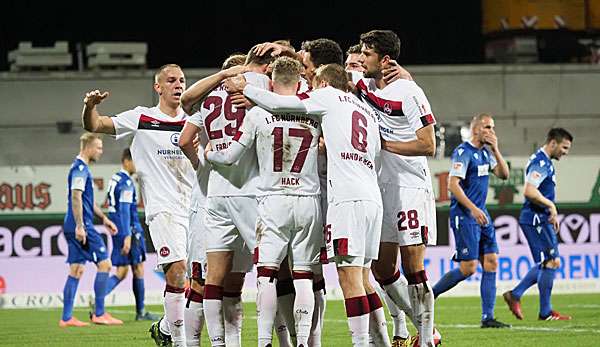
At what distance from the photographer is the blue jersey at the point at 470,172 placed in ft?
40.9

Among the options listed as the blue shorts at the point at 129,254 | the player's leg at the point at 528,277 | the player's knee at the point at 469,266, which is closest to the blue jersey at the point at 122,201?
the blue shorts at the point at 129,254

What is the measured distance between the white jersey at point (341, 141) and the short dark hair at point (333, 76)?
81 mm

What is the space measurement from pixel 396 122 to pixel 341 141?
42.5 inches

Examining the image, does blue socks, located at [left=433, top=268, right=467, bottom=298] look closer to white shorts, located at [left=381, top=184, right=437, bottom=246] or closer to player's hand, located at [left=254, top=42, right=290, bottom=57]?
white shorts, located at [left=381, top=184, right=437, bottom=246]

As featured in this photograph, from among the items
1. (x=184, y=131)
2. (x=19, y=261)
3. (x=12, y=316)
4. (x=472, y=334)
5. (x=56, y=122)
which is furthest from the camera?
(x=56, y=122)

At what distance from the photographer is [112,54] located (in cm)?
2347

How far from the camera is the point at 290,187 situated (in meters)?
7.74

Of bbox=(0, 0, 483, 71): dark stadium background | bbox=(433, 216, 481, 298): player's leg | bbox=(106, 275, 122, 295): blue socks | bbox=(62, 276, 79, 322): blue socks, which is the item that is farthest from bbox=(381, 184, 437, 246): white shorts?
bbox=(0, 0, 483, 71): dark stadium background

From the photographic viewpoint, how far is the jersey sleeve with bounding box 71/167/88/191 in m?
13.5

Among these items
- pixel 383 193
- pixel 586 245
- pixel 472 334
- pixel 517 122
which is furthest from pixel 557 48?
pixel 383 193

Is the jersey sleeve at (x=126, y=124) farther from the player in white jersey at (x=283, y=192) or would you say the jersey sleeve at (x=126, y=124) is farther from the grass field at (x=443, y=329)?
the grass field at (x=443, y=329)

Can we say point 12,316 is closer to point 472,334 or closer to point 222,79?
point 472,334

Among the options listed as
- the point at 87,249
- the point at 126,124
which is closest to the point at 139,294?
the point at 87,249

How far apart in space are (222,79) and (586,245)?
11.0 m
